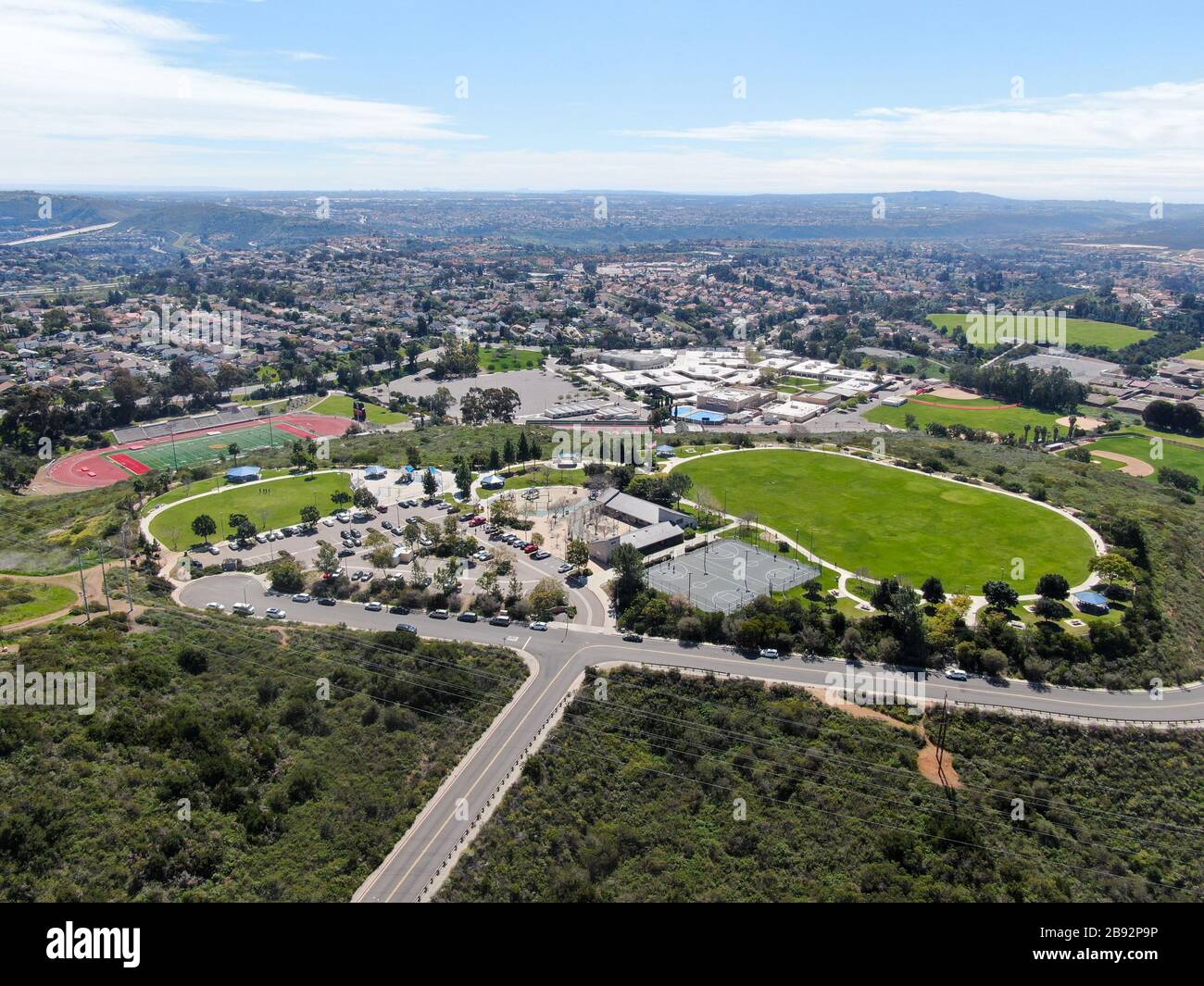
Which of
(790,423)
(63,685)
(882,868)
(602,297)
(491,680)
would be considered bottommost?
(882,868)

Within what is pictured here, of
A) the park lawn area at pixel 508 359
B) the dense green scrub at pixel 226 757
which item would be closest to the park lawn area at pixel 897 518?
the dense green scrub at pixel 226 757

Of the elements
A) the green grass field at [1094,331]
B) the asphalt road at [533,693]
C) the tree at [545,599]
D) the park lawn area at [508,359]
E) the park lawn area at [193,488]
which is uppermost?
the green grass field at [1094,331]

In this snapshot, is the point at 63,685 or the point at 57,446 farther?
the point at 57,446

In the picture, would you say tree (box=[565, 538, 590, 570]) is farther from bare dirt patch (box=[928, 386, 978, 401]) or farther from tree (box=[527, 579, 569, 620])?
bare dirt patch (box=[928, 386, 978, 401])

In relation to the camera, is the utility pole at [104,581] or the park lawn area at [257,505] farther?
the park lawn area at [257,505]

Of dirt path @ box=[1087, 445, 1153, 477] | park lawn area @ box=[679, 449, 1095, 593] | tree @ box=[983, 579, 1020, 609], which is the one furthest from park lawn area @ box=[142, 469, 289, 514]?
dirt path @ box=[1087, 445, 1153, 477]

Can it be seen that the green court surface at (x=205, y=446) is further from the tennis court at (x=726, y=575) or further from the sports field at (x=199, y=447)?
the tennis court at (x=726, y=575)
